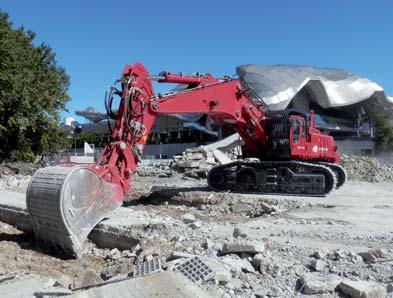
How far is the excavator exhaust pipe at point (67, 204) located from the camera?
757cm

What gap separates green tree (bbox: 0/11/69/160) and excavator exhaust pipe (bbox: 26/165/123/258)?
1885cm

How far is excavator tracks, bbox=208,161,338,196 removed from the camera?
15031 millimetres

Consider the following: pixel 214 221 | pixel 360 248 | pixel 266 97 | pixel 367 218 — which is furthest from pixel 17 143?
pixel 266 97

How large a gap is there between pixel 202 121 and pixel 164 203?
51.1 meters

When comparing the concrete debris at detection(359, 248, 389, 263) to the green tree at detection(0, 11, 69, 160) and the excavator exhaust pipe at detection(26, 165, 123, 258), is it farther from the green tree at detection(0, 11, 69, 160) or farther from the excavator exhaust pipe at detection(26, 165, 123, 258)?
the green tree at detection(0, 11, 69, 160)

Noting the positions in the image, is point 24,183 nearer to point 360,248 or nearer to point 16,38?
point 16,38

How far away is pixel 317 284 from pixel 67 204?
421 centimetres

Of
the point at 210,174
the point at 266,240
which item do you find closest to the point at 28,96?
the point at 210,174

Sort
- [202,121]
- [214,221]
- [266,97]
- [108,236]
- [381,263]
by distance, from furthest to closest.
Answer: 1. [202,121]
2. [266,97]
3. [214,221]
4. [108,236]
5. [381,263]

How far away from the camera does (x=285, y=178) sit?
15.3 m

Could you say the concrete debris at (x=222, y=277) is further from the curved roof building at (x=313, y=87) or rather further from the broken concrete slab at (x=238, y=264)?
the curved roof building at (x=313, y=87)

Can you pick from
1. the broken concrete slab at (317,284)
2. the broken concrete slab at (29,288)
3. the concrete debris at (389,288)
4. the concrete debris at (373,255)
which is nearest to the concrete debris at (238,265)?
the broken concrete slab at (317,284)

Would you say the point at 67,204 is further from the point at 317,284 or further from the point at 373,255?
the point at 373,255

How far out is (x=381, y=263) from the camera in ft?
20.4
